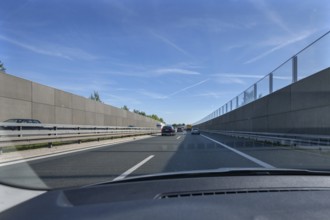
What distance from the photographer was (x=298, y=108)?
2238 cm

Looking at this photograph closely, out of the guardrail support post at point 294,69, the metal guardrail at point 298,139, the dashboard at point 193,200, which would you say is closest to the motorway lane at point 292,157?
the metal guardrail at point 298,139

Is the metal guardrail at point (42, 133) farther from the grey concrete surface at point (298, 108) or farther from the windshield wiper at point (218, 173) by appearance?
the grey concrete surface at point (298, 108)

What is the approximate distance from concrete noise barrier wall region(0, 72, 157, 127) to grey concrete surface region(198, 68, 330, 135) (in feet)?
53.1

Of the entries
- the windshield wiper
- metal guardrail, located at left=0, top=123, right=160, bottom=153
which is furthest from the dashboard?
metal guardrail, located at left=0, top=123, right=160, bottom=153

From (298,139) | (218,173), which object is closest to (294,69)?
(298,139)

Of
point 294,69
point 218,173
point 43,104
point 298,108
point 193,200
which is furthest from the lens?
point 43,104

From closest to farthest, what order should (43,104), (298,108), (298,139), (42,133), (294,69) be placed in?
(42,133) → (298,139) → (298,108) → (294,69) → (43,104)

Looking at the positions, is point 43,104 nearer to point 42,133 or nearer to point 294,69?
point 42,133

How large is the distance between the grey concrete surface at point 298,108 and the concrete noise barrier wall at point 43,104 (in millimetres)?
16173

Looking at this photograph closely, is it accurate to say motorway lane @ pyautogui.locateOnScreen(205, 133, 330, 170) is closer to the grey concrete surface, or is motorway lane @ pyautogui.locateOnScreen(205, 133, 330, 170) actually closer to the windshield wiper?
the windshield wiper

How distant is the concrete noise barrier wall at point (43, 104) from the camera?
22.0 metres

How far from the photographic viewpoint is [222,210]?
280cm

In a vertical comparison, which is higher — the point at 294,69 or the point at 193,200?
the point at 294,69

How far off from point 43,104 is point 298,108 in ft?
56.2
